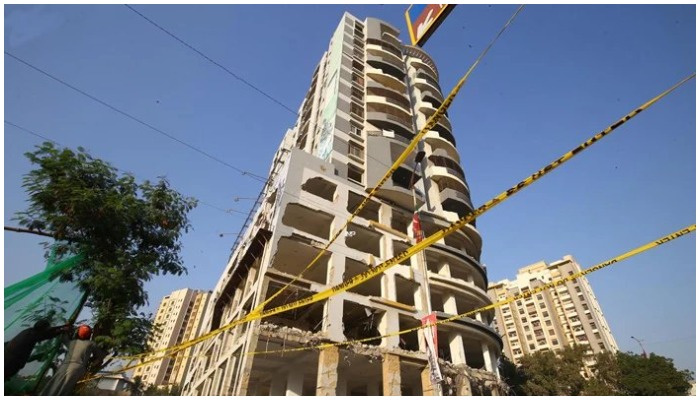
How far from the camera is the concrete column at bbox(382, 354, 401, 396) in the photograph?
1605 cm

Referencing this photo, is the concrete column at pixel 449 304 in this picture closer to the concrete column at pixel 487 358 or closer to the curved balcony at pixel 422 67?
the concrete column at pixel 487 358

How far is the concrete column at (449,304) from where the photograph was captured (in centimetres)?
2259

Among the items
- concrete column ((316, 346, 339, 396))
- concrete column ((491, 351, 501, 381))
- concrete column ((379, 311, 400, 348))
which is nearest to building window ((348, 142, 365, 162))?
concrete column ((379, 311, 400, 348))

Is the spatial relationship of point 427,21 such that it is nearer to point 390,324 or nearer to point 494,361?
point 390,324

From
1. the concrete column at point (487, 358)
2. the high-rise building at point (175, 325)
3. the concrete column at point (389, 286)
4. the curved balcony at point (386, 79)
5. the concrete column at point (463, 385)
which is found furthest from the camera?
the high-rise building at point (175, 325)

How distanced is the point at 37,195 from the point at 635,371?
44.1 metres

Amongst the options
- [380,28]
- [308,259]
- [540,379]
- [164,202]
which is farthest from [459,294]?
[380,28]

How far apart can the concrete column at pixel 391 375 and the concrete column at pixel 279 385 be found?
5281 millimetres

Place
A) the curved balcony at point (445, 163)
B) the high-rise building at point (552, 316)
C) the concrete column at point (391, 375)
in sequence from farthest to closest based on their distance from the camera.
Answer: the high-rise building at point (552, 316) → the curved balcony at point (445, 163) → the concrete column at point (391, 375)

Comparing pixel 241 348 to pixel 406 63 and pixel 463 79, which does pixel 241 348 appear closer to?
pixel 463 79

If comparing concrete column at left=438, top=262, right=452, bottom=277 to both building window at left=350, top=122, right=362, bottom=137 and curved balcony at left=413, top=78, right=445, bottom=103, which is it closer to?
building window at left=350, top=122, right=362, bottom=137

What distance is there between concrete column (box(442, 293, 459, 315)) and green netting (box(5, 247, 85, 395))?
20.2 m

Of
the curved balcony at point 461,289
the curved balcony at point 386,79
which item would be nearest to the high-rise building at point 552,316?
the curved balcony at point 461,289

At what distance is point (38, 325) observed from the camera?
6234mm
